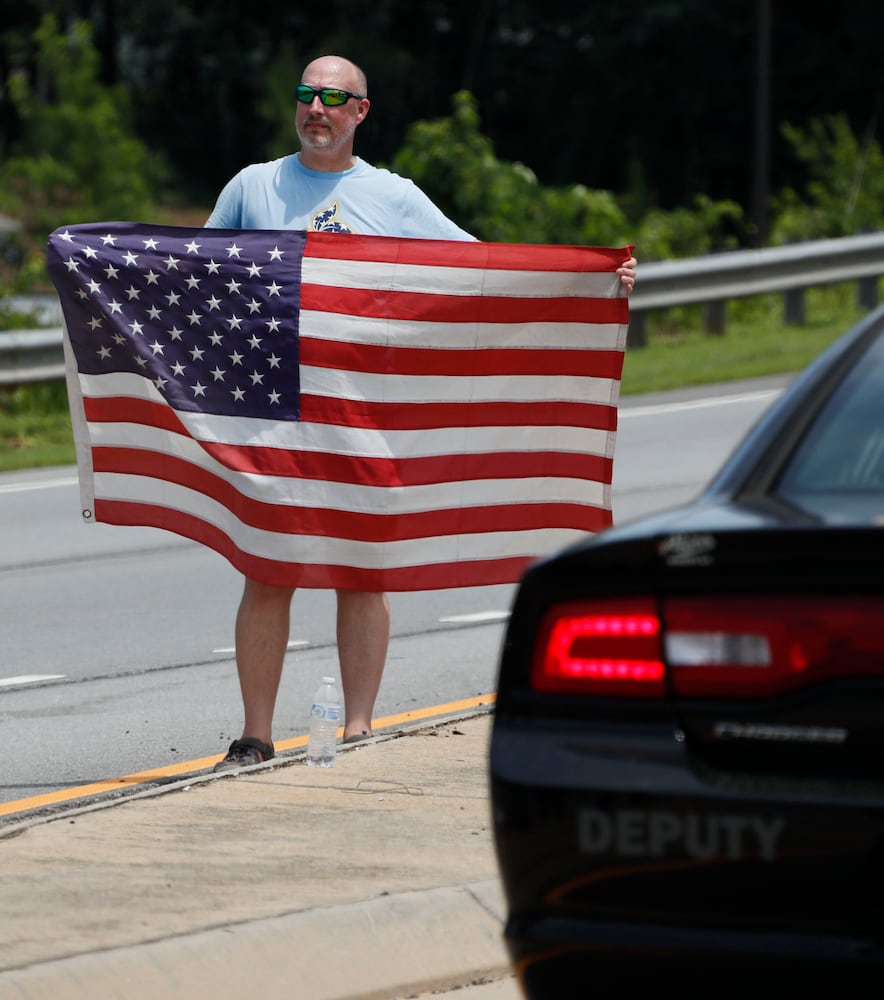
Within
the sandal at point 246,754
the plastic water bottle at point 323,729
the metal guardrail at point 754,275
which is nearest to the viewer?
the plastic water bottle at point 323,729

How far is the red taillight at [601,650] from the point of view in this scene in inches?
123

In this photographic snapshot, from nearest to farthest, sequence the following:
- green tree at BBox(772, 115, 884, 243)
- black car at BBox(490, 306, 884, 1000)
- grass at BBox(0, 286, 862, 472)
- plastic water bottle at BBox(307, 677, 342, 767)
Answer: black car at BBox(490, 306, 884, 1000), plastic water bottle at BBox(307, 677, 342, 767), grass at BBox(0, 286, 862, 472), green tree at BBox(772, 115, 884, 243)

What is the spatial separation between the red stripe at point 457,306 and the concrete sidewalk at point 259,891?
1.34 metres

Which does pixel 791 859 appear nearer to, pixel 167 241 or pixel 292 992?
pixel 292 992

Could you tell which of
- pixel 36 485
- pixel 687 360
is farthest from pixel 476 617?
pixel 687 360

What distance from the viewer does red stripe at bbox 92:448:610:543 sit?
6.09 metres

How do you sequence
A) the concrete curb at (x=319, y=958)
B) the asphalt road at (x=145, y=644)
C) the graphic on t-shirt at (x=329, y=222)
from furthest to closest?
the asphalt road at (x=145, y=644) → the graphic on t-shirt at (x=329, y=222) → the concrete curb at (x=319, y=958)

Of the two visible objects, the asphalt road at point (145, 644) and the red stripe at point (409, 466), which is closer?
the red stripe at point (409, 466)

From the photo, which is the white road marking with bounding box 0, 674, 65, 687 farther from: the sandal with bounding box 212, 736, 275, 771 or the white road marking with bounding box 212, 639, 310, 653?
the sandal with bounding box 212, 736, 275, 771

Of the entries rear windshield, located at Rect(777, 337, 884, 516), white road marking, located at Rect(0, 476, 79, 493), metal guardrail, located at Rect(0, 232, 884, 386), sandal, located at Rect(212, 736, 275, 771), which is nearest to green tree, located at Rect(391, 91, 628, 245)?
metal guardrail, located at Rect(0, 232, 884, 386)

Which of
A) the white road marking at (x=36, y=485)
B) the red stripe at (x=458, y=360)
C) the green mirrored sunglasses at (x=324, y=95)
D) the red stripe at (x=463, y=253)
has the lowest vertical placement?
the white road marking at (x=36, y=485)

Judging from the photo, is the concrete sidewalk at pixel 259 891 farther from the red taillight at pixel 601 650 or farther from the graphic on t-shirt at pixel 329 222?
the graphic on t-shirt at pixel 329 222

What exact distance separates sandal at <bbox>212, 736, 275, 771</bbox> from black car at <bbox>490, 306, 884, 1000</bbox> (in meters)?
2.77

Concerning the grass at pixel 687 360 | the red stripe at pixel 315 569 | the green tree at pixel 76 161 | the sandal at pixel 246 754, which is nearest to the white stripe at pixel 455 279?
the red stripe at pixel 315 569
